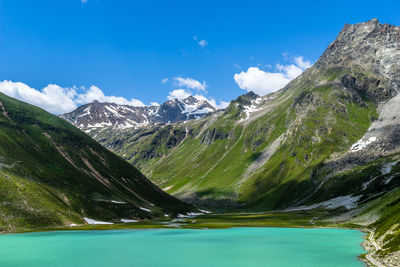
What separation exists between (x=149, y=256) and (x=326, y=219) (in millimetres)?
116914

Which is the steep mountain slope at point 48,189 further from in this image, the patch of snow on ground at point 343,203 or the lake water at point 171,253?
the patch of snow on ground at point 343,203

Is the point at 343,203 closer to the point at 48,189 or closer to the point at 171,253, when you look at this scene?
the point at 171,253

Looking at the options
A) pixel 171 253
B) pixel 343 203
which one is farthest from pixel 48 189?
pixel 343 203

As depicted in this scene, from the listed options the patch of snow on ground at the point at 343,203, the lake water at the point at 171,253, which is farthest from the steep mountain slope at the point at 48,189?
the patch of snow on ground at the point at 343,203

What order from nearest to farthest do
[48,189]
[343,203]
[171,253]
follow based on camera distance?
1. [171,253]
2. [48,189]
3. [343,203]

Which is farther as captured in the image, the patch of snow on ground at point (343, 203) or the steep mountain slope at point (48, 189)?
the patch of snow on ground at point (343, 203)

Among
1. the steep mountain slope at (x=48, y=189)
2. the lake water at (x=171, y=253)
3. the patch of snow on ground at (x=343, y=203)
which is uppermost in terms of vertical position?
the steep mountain slope at (x=48, y=189)

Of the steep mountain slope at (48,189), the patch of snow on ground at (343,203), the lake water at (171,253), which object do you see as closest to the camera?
the lake water at (171,253)

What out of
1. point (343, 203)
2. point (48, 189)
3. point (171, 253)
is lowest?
point (343, 203)

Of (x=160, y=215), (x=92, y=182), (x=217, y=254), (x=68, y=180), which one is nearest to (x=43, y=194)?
(x=68, y=180)

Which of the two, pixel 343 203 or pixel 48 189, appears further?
pixel 343 203

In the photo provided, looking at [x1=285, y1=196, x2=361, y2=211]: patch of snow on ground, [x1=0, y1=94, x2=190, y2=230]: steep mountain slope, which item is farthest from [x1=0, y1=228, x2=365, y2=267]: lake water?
Answer: [x1=285, y1=196, x2=361, y2=211]: patch of snow on ground

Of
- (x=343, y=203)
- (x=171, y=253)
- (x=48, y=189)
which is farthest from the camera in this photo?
(x=343, y=203)

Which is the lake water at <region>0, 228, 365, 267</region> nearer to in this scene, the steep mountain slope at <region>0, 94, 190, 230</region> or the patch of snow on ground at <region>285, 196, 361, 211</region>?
the steep mountain slope at <region>0, 94, 190, 230</region>
